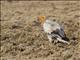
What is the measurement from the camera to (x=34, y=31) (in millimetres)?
6727

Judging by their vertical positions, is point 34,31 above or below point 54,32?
below

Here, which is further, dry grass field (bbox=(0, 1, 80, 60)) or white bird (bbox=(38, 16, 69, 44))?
white bird (bbox=(38, 16, 69, 44))

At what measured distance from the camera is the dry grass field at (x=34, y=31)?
5555 mm

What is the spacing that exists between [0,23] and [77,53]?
9.22ft

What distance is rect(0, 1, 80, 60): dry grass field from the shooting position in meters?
5.55

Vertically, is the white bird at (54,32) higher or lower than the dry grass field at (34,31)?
higher

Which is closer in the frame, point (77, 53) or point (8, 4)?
point (77, 53)

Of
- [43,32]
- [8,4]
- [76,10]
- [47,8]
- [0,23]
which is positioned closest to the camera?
[43,32]

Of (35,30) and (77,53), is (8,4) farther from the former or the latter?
(77,53)

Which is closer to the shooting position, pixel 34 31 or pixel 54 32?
pixel 54 32

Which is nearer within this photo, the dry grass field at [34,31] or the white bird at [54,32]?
the dry grass field at [34,31]

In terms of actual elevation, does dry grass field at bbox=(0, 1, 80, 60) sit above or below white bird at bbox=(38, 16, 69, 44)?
below

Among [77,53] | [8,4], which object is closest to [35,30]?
[77,53]

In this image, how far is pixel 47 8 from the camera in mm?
8672
